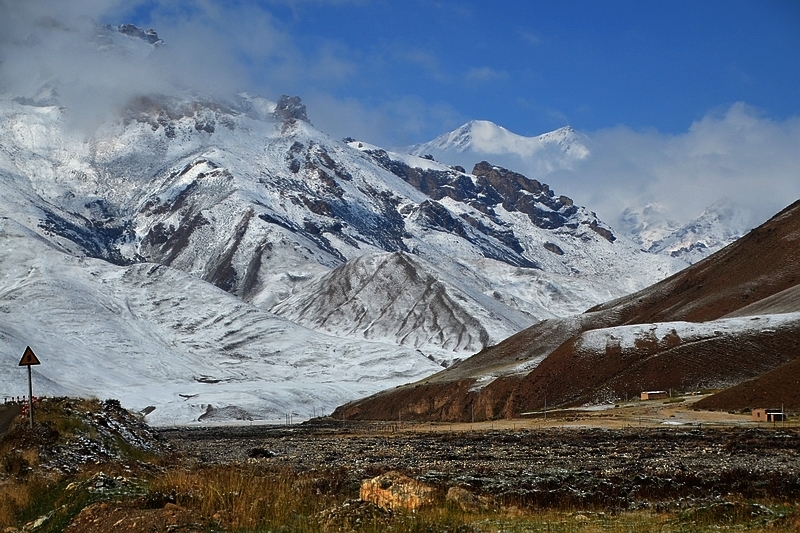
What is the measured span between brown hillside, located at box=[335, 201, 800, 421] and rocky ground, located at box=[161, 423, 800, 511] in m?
30.9

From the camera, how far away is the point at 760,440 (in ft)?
140

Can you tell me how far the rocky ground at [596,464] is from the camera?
74.4ft

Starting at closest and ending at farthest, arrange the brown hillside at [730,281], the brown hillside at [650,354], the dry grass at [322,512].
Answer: the dry grass at [322,512] < the brown hillside at [650,354] < the brown hillside at [730,281]

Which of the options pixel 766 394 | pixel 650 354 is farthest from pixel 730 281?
pixel 766 394

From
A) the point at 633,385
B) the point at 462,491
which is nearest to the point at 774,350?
the point at 633,385

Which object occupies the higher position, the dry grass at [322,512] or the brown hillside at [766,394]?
the brown hillside at [766,394]

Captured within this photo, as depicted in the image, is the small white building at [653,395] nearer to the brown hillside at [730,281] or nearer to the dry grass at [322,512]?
the brown hillside at [730,281]

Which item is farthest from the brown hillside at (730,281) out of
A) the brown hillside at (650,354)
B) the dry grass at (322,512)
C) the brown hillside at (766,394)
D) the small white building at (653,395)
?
the dry grass at (322,512)

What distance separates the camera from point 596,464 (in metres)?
33.5

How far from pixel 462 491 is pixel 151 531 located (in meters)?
9.21

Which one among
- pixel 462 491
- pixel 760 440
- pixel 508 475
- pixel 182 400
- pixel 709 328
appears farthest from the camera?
pixel 182 400

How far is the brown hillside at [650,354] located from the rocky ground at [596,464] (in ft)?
101

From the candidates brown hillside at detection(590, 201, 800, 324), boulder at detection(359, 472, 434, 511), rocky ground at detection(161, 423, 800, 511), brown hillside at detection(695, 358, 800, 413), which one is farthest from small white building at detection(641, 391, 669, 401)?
boulder at detection(359, 472, 434, 511)

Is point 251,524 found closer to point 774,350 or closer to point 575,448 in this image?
point 575,448
